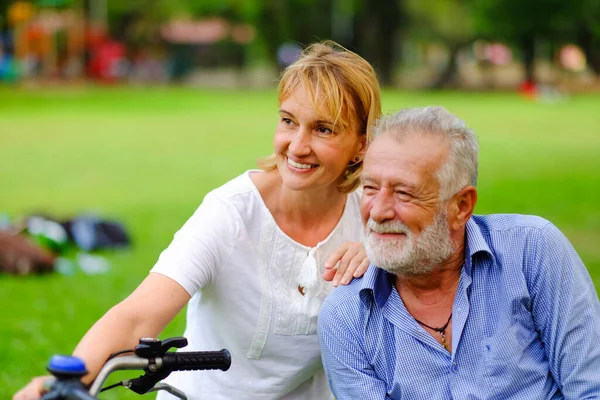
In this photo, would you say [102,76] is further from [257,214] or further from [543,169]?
[257,214]

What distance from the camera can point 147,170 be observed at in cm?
2056

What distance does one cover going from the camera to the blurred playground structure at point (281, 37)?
52.5 metres

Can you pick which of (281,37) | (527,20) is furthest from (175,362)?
(281,37)

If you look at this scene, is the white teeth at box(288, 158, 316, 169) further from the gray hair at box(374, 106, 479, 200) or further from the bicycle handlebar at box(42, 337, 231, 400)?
the bicycle handlebar at box(42, 337, 231, 400)

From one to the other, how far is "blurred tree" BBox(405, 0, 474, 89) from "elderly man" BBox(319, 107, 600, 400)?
171 feet

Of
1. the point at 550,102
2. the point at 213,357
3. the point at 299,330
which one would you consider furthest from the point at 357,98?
the point at 550,102

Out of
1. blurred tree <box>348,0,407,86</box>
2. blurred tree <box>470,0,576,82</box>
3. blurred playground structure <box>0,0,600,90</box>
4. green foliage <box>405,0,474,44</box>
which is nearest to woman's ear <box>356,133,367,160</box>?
blurred playground structure <box>0,0,600,90</box>

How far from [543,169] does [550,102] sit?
22218 mm

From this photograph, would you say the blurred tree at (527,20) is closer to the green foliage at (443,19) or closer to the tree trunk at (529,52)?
the tree trunk at (529,52)

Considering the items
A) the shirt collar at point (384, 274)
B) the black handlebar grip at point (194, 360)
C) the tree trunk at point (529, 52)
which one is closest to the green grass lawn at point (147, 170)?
the shirt collar at point (384, 274)

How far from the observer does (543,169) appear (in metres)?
20.1

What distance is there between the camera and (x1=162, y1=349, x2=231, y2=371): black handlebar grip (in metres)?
2.88

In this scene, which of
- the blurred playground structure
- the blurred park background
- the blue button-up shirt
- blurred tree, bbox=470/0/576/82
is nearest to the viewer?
the blue button-up shirt

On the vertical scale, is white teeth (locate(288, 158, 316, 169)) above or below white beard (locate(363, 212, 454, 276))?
above
